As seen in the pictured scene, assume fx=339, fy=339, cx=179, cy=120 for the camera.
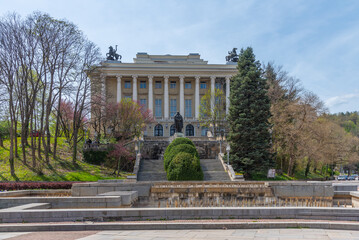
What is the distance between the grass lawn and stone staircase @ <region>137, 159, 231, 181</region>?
8.73 feet

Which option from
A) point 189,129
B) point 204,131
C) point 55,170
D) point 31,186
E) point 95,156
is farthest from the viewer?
point 189,129

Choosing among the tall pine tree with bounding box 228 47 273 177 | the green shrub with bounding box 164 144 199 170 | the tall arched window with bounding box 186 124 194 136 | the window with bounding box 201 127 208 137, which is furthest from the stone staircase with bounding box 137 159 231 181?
the tall arched window with bounding box 186 124 194 136

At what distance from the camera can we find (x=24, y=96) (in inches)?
1371

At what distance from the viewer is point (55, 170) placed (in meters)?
33.1

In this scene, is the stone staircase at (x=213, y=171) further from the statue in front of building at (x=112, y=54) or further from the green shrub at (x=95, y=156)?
the statue in front of building at (x=112, y=54)

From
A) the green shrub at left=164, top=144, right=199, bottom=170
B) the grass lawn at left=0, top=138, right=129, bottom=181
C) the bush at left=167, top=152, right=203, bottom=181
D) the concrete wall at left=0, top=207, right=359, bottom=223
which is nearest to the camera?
the concrete wall at left=0, top=207, right=359, bottom=223

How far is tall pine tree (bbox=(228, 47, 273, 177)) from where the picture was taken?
119 ft

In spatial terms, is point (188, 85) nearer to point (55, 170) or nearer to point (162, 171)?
point (162, 171)

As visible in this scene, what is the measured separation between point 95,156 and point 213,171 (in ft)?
48.7

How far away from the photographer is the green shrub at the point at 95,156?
4088cm

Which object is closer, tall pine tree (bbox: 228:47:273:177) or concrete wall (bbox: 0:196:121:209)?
concrete wall (bbox: 0:196:121:209)

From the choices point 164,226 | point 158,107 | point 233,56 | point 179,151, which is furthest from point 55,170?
point 233,56

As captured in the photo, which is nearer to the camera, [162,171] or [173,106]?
[162,171]

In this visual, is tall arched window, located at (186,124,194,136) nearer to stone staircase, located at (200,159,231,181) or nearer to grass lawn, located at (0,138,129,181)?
stone staircase, located at (200,159,231,181)
